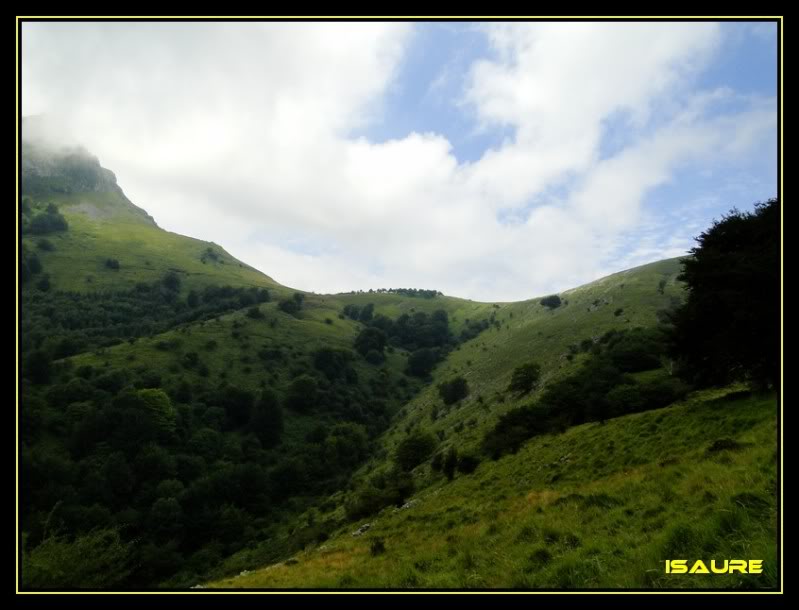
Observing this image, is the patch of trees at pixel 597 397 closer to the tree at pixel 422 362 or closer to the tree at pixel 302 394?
the tree at pixel 302 394

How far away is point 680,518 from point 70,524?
7069cm

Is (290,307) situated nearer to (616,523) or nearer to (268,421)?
(268,421)

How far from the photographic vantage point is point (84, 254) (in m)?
194

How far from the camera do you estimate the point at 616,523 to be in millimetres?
11688

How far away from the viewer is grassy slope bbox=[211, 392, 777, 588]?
27.7ft

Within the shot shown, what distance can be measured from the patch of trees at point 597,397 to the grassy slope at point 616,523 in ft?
29.3

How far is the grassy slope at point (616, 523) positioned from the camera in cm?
845

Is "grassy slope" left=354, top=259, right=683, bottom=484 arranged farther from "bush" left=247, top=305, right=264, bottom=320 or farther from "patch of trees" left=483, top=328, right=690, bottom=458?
"bush" left=247, top=305, right=264, bottom=320

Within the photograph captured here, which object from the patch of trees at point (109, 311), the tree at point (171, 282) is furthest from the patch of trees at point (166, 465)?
the tree at point (171, 282)

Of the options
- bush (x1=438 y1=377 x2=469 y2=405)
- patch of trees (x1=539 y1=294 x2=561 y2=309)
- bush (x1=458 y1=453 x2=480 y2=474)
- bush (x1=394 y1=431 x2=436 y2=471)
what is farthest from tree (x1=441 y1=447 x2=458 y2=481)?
patch of trees (x1=539 y1=294 x2=561 y2=309)
